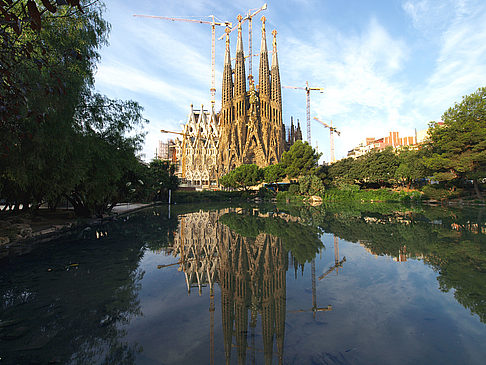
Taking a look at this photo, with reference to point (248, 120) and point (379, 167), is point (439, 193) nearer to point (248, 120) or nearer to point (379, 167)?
point (379, 167)

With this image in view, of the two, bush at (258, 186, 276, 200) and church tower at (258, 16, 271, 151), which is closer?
bush at (258, 186, 276, 200)

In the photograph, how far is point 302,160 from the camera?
1560 inches

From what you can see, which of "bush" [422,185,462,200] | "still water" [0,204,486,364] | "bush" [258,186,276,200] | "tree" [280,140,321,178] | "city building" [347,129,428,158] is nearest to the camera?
"still water" [0,204,486,364]

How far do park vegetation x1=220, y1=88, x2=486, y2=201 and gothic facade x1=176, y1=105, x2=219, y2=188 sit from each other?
2563 cm

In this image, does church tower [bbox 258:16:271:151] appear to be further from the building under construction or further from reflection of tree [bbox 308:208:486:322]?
reflection of tree [bbox 308:208:486:322]

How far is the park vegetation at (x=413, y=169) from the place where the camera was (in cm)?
2434

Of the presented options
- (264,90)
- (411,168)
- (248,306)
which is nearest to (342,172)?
(411,168)

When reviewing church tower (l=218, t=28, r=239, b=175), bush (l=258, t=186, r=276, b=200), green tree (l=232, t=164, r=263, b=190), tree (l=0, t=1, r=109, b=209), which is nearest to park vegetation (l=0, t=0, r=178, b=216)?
tree (l=0, t=1, r=109, b=209)

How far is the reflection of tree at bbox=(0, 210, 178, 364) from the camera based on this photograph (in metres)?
2.88

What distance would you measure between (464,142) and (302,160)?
18975 millimetres

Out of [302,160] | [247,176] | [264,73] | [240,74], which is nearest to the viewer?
[302,160]

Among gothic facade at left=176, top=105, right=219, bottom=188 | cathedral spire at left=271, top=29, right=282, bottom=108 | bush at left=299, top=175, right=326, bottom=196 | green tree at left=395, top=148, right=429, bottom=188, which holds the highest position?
cathedral spire at left=271, top=29, right=282, bottom=108

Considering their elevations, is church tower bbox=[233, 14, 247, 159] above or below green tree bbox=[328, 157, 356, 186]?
above

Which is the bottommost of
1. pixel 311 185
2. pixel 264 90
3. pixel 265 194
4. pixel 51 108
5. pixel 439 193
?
pixel 439 193
